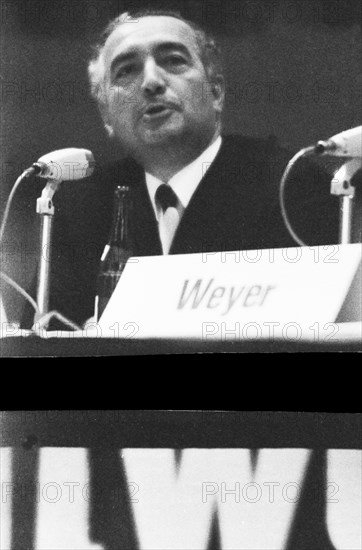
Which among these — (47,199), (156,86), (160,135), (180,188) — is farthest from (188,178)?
(47,199)

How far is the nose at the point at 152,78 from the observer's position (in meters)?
2.44

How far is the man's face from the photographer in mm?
2410

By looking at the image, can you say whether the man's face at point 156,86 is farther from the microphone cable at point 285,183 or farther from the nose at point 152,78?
the microphone cable at point 285,183

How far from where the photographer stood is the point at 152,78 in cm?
244

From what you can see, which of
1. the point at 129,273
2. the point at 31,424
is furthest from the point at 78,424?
the point at 129,273

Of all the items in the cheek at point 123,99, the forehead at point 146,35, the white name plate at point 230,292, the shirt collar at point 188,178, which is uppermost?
the forehead at point 146,35

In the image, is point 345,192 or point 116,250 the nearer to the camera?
point 345,192

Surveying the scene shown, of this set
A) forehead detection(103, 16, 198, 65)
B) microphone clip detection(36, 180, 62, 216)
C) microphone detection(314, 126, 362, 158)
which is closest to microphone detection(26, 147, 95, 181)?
microphone clip detection(36, 180, 62, 216)

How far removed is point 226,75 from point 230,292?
537 mm

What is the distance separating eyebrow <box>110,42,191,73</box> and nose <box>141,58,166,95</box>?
1.4 inches

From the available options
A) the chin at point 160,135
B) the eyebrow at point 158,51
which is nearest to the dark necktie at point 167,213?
the chin at point 160,135

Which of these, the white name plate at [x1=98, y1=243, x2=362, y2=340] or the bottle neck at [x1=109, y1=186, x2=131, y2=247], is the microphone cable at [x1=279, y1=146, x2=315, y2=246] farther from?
the bottle neck at [x1=109, y1=186, x2=131, y2=247]

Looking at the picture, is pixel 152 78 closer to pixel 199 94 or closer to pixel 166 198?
pixel 199 94

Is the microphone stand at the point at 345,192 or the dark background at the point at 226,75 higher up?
the dark background at the point at 226,75
